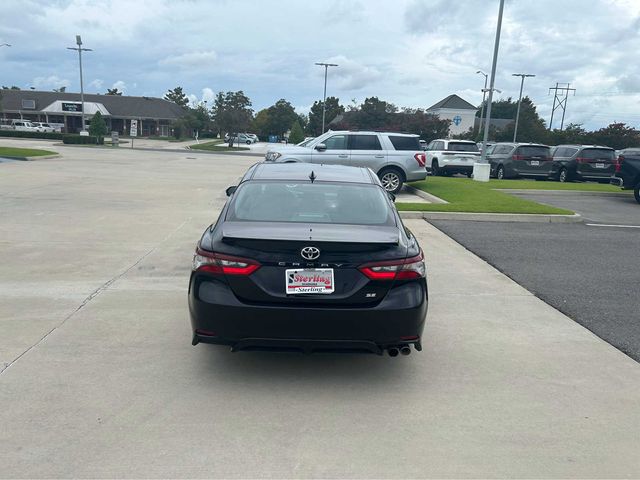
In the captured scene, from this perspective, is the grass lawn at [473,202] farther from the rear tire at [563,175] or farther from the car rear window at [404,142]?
the rear tire at [563,175]

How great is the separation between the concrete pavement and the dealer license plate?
0.79 m

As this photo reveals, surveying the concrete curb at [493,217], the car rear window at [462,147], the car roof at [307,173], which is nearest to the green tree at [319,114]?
the car rear window at [462,147]

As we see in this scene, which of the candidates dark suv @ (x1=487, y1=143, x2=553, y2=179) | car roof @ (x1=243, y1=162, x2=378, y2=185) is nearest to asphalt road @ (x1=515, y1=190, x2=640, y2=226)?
dark suv @ (x1=487, y1=143, x2=553, y2=179)

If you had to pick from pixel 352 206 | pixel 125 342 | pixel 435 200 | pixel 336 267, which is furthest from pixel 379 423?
pixel 435 200

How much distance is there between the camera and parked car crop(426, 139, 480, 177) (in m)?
22.8

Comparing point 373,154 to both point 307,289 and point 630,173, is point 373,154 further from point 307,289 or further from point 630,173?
point 307,289

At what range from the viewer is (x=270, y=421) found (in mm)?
3537

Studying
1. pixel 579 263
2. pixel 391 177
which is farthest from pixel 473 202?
pixel 579 263

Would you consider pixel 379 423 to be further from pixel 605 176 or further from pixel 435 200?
pixel 605 176

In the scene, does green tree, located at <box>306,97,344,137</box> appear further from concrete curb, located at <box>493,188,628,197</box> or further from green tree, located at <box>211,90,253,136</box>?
concrete curb, located at <box>493,188,628,197</box>

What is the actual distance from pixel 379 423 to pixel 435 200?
1080 cm

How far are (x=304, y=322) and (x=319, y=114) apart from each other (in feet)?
299

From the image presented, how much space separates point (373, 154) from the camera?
604 inches

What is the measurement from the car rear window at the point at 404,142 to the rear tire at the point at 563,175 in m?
9.54
